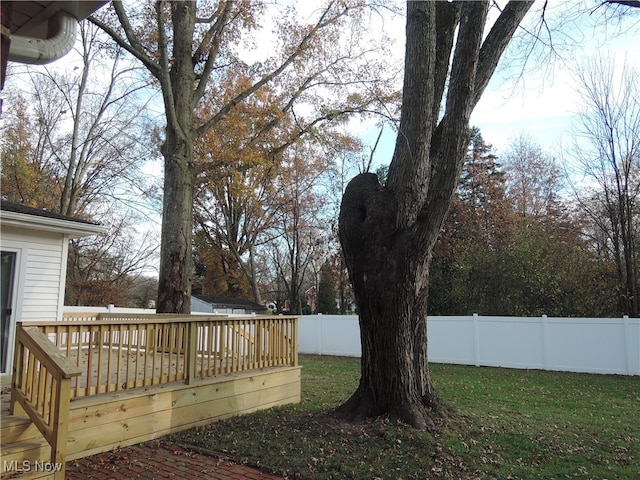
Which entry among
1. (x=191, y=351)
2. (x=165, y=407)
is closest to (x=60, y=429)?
(x=165, y=407)

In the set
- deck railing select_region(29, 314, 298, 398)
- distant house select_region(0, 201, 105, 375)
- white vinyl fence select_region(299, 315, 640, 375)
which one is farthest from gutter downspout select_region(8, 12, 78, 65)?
white vinyl fence select_region(299, 315, 640, 375)

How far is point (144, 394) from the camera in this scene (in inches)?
194

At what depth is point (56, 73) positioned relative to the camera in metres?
19.1

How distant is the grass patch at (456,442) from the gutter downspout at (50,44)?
359 cm

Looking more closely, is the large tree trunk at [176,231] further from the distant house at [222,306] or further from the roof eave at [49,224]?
the distant house at [222,306]

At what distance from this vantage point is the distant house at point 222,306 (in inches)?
844

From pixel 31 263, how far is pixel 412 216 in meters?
5.65

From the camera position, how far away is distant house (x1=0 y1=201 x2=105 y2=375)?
6246 mm

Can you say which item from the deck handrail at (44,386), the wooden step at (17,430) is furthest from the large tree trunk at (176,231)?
the wooden step at (17,430)

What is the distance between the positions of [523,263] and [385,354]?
1038cm

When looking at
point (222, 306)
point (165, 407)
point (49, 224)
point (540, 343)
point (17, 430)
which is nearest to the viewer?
point (17, 430)

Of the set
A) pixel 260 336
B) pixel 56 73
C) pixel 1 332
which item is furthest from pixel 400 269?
pixel 56 73

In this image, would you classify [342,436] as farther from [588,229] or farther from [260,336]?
[588,229]

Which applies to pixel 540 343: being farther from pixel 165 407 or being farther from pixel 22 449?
pixel 22 449
